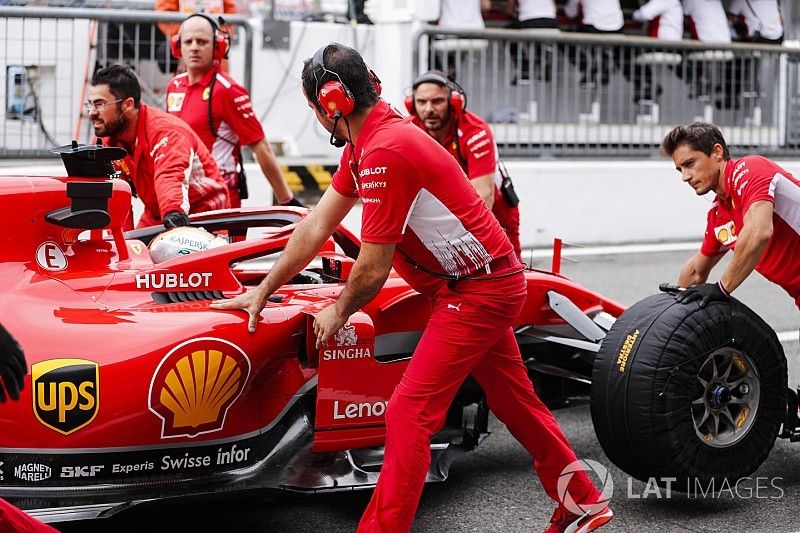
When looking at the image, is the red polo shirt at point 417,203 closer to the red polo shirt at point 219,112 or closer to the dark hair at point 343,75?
the dark hair at point 343,75

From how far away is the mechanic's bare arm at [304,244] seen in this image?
4.64 meters

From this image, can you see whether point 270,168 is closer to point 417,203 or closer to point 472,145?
point 472,145

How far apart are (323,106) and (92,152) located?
39.9 inches

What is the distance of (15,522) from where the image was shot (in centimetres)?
344

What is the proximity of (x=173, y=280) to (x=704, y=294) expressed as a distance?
2144mm

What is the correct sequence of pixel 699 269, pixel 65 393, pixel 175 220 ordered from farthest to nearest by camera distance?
pixel 699 269 < pixel 175 220 < pixel 65 393

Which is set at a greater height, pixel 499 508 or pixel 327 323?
pixel 327 323

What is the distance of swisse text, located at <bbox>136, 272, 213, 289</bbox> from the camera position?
4.84 metres

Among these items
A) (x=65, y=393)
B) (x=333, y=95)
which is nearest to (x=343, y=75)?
(x=333, y=95)

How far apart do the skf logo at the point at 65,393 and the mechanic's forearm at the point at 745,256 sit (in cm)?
258

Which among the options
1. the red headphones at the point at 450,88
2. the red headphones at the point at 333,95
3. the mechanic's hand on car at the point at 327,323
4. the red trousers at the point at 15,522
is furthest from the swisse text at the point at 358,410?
the red headphones at the point at 450,88

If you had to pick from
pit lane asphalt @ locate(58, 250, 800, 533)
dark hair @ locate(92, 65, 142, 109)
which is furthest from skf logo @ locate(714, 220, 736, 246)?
dark hair @ locate(92, 65, 142, 109)

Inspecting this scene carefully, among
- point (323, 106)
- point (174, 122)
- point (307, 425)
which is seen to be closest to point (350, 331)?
point (307, 425)

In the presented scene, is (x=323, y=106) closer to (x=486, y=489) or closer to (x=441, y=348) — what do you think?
(x=441, y=348)
